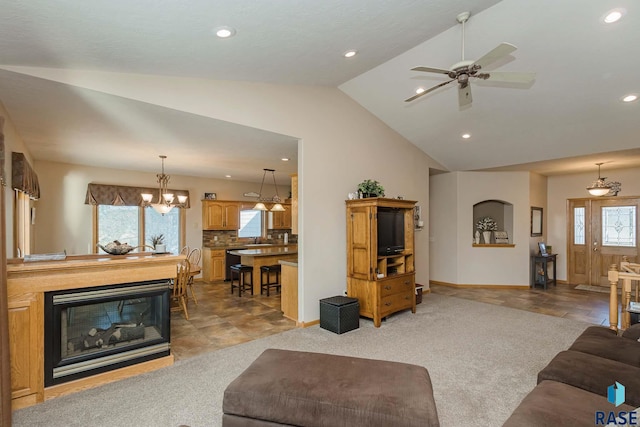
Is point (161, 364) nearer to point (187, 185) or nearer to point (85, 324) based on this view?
point (85, 324)

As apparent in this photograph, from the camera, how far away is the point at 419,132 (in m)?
5.84

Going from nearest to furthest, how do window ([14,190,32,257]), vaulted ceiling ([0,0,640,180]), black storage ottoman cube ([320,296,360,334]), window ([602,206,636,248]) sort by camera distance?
1. vaulted ceiling ([0,0,640,180])
2. black storage ottoman cube ([320,296,360,334])
3. window ([14,190,32,257])
4. window ([602,206,636,248])

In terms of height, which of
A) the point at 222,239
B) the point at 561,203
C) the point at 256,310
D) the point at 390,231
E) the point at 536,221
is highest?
the point at 561,203

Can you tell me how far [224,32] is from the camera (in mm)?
2539

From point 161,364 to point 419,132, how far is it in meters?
5.39

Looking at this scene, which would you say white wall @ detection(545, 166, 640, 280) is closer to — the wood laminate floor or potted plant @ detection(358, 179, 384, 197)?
the wood laminate floor

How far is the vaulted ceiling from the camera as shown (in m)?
2.31


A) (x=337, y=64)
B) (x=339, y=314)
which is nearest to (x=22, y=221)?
(x=339, y=314)

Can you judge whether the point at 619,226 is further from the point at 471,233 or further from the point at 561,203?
the point at 471,233

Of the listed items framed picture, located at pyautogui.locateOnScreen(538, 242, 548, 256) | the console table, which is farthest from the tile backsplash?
framed picture, located at pyautogui.locateOnScreen(538, 242, 548, 256)

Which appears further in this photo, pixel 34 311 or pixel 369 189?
pixel 369 189

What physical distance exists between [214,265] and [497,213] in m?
7.25

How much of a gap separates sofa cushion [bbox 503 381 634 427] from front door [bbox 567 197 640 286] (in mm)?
7172

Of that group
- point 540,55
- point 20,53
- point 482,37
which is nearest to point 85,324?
point 20,53
